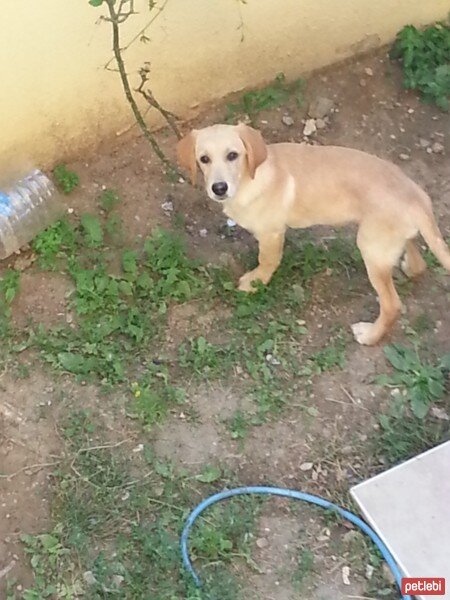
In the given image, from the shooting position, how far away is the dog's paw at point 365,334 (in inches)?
134

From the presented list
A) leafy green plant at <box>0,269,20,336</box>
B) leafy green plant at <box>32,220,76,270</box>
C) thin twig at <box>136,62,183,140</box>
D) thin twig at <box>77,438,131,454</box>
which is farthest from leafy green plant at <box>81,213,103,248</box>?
thin twig at <box>77,438,131,454</box>

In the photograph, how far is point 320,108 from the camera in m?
4.20

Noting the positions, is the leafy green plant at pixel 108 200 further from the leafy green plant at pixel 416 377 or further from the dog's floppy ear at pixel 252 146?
the leafy green plant at pixel 416 377

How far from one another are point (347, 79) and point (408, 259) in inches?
46.3

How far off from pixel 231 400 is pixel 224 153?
0.89 metres

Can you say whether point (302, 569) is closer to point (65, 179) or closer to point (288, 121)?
point (65, 179)

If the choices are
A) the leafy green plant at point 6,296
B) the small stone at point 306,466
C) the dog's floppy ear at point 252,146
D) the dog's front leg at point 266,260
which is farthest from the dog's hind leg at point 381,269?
the leafy green plant at point 6,296

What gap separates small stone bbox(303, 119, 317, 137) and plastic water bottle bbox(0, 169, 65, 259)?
1140mm

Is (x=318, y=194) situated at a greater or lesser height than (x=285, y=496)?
greater

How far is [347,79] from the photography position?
4.31 meters

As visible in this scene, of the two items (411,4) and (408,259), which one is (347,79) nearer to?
(411,4)

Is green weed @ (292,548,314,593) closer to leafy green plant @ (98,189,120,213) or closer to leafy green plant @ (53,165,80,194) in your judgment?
leafy green plant @ (98,189,120,213)

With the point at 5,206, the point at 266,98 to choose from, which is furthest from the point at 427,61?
the point at 5,206

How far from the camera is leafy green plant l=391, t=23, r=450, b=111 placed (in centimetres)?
416
